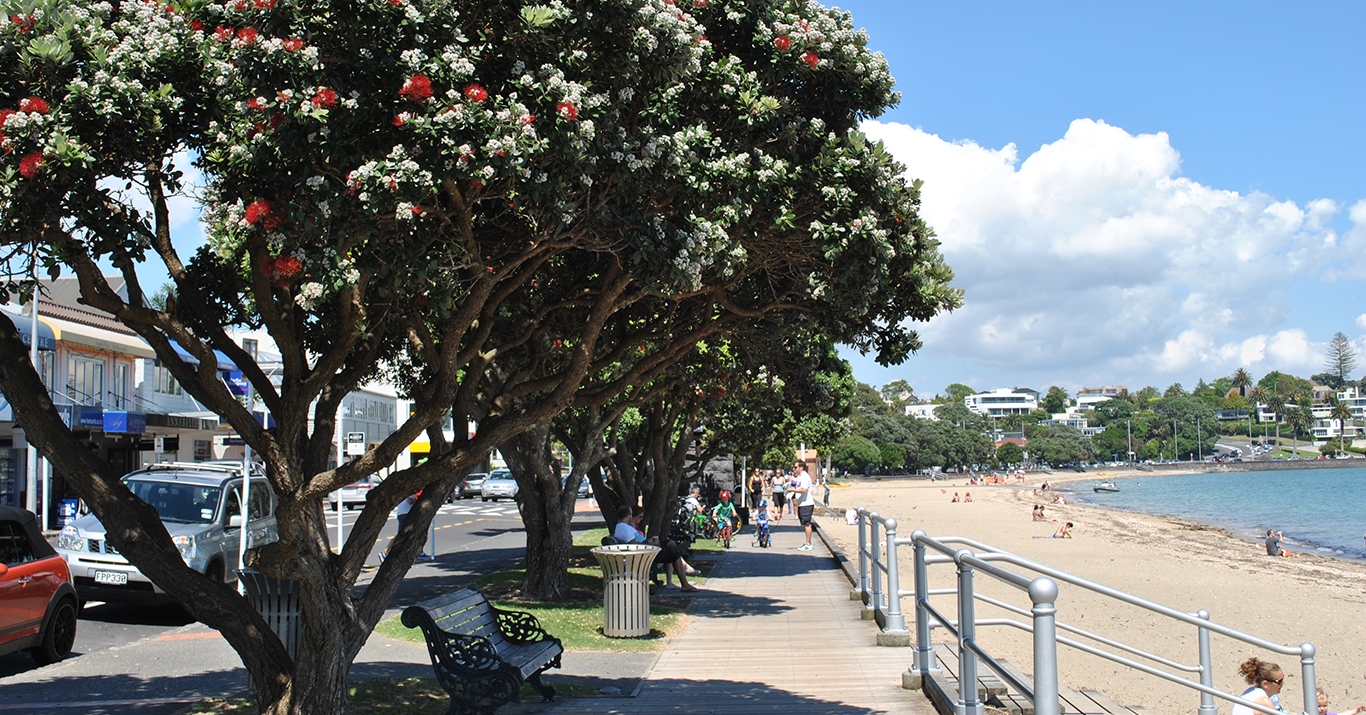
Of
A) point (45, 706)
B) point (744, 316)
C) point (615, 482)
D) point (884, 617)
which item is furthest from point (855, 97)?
point (615, 482)

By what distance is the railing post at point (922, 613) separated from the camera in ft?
25.0

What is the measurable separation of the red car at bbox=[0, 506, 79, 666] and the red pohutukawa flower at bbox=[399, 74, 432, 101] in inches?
233

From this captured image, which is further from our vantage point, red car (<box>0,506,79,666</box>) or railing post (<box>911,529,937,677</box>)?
red car (<box>0,506,79,666</box>)

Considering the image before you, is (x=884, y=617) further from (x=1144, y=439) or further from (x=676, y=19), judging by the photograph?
(x=1144, y=439)

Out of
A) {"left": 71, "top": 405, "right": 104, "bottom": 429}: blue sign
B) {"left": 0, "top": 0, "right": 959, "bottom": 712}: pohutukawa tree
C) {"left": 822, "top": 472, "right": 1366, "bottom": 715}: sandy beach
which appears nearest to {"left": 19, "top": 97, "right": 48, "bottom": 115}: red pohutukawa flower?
{"left": 0, "top": 0, "right": 959, "bottom": 712}: pohutukawa tree

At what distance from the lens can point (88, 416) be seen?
93.6 feet

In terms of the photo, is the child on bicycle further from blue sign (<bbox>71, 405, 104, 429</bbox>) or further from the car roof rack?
blue sign (<bbox>71, 405, 104, 429</bbox>)

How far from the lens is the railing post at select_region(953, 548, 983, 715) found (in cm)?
598

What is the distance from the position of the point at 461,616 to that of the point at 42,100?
455 cm

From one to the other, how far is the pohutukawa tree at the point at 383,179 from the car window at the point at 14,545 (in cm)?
291

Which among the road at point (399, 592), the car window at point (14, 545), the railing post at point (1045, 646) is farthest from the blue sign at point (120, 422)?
the railing post at point (1045, 646)

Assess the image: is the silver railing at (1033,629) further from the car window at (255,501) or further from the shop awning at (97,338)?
the shop awning at (97,338)

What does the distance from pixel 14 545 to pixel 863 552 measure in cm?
892

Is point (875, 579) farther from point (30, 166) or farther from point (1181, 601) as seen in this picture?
point (1181, 601)
